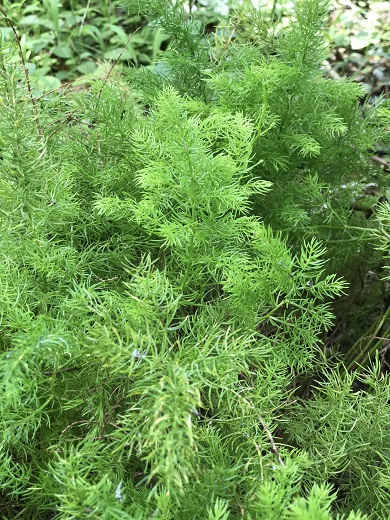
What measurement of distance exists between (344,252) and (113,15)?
1543 millimetres

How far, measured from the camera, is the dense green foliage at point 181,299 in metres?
0.45

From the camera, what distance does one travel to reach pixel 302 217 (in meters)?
0.75

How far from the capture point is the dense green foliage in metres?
0.45

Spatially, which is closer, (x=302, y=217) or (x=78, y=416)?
(x=78, y=416)

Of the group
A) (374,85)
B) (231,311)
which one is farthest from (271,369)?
(374,85)

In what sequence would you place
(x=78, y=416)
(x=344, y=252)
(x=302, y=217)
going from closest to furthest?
1. (x=78, y=416)
2. (x=302, y=217)
3. (x=344, y=252)

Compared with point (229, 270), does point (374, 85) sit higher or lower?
lower

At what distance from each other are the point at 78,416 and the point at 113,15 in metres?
1.78

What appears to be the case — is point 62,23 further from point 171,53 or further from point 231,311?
point 231,311

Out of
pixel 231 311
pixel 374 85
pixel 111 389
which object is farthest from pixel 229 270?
pixel 374 85

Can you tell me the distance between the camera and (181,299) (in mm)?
614

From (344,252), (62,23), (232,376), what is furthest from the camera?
(62,23)

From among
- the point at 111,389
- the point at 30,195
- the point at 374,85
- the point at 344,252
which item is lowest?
the point at 374,85

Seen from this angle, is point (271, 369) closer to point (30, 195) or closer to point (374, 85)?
point (30, 195)
